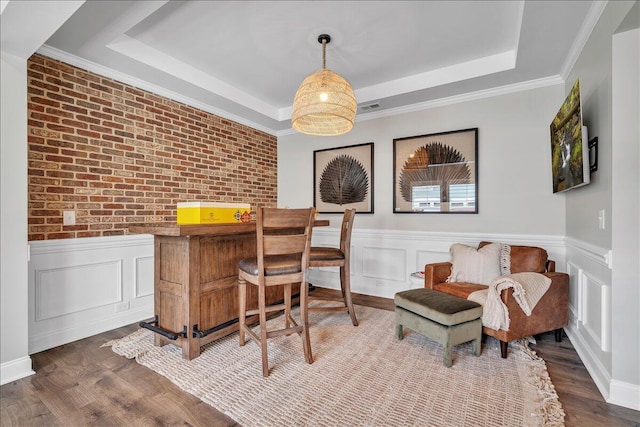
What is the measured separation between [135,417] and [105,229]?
1.82 m

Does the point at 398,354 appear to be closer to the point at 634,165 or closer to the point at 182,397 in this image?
the point at 182,397

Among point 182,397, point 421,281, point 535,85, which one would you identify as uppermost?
point 535,85

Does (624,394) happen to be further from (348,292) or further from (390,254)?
(390,254)

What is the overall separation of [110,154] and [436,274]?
10.9 ft

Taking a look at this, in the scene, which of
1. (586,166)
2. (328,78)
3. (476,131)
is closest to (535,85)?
(476,131)

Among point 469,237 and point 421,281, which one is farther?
point 469,237

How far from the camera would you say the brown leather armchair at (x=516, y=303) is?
222cm

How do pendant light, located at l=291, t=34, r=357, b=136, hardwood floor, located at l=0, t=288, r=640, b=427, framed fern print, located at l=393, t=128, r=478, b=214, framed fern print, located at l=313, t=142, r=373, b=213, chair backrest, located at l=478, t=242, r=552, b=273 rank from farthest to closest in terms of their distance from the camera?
1. framed fern print, located at l=313, t=142, r=373, b=213
2. framed fern print, located at l=393, t=128, r=478, b=214
3. chair backrest, located at l=478, t=242, r=552, b=273
4. pendant light, located at l=291, t=34, r=357, b=136
5. hardwood floor, located at l=0, t=288, r=640, b=427

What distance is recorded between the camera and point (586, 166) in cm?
202

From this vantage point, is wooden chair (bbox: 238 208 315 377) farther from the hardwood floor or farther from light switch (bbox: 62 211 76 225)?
light switch (bbox: 62 211 76 225)

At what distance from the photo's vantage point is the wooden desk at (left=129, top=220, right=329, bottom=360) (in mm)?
2199

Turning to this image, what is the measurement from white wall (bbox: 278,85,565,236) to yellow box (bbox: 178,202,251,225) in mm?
2121

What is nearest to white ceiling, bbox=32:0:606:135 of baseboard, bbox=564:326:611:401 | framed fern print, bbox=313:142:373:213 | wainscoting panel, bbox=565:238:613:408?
framed fern print, bbox=313:142:373:213

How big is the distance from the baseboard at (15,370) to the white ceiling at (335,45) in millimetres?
2338
